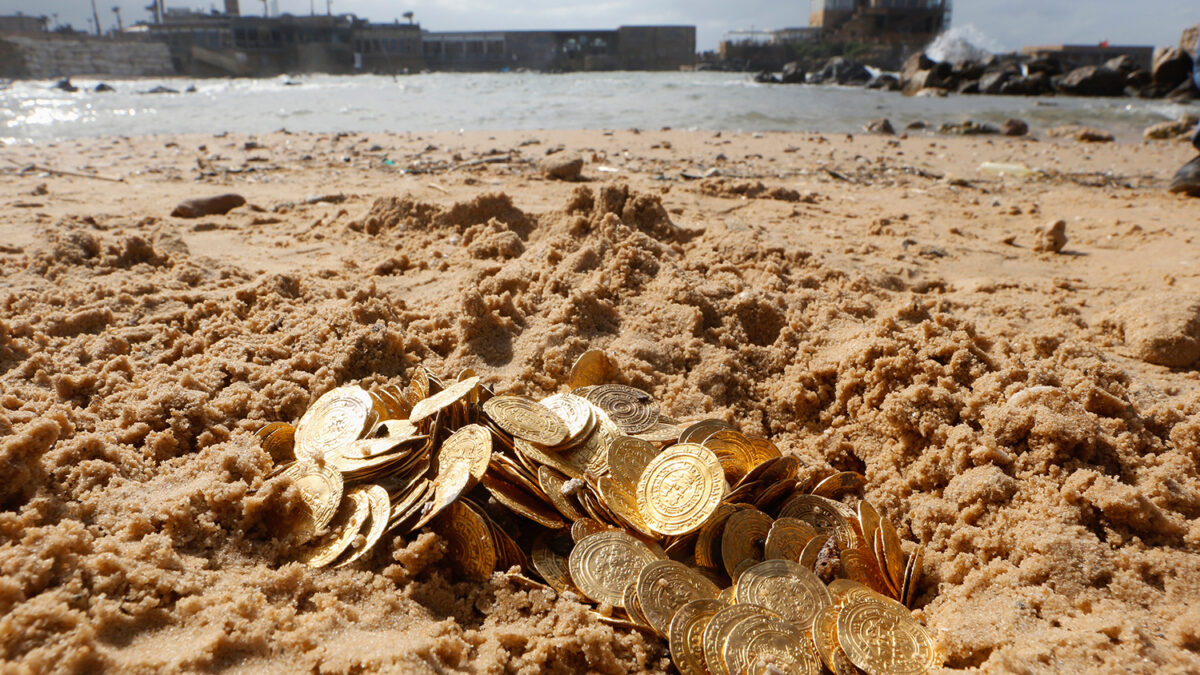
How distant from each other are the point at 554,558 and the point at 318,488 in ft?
2.64

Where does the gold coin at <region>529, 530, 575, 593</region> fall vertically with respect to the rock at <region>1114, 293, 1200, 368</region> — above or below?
below

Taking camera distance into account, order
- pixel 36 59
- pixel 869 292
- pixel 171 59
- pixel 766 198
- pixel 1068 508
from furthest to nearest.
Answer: pixel 171 59 < pixel 36 59 < pixel 766 198 < pixel 869 292 < pixel 1068 508

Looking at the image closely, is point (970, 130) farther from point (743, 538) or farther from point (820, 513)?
point (743, 538)

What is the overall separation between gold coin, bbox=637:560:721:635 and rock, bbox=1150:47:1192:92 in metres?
32.8

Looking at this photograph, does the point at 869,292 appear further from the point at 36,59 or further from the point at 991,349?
the point at 36,59

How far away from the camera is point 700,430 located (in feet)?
8.05

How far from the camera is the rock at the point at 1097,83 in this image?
84.6 ft

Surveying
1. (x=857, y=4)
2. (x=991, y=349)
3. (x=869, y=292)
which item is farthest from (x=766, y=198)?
(x=857, y=4)

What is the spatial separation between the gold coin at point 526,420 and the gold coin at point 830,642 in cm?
103

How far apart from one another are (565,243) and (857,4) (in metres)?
67.8

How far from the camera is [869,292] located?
3.66 meters

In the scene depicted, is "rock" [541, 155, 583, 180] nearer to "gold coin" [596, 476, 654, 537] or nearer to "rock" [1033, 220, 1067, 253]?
"rock" [1033, 220, 1067, 253]

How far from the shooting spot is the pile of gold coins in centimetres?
177

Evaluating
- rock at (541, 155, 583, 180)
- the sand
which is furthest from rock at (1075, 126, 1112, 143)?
rock at (541, 155, 583, 180)
